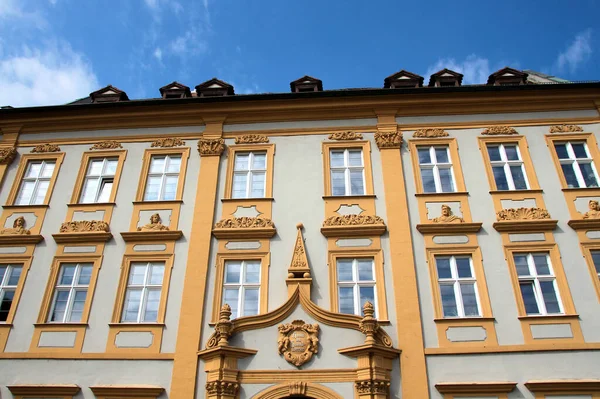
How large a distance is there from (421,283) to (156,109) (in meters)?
9.78

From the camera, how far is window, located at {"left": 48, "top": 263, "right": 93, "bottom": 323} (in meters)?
12.7

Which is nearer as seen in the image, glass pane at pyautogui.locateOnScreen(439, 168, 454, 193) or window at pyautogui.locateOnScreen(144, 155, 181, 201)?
glass pane at pyautogui.locateOnScreen(439, 168, 454, 193)

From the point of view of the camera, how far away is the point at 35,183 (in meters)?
15.2

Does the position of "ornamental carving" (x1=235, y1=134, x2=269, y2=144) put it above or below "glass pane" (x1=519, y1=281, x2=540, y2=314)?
above

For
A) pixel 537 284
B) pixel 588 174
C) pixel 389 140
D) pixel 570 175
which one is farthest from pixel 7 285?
pixel 588 174

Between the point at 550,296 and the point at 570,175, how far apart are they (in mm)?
4054

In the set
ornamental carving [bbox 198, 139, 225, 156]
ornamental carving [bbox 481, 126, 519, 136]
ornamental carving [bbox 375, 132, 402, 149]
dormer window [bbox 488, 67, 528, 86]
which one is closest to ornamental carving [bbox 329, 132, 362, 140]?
ornamental carving [bbox 375, 132, 402, 149]

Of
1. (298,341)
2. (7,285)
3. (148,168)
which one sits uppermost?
(148,168)

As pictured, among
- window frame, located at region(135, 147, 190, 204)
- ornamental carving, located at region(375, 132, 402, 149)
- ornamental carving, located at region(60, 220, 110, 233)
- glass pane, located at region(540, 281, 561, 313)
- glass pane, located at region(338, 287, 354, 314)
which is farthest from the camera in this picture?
ornamental carving, located at region(375, 132, 402, 149)

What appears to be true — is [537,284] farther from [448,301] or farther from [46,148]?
[46,148]

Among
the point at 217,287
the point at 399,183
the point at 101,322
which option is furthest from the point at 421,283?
the point at 101,322

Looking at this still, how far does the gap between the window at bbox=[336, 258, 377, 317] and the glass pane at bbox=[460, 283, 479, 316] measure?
217 centimetres

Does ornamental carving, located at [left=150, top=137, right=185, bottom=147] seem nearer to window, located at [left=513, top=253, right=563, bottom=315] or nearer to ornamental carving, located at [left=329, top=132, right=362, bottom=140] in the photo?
ornamental carving, located at [left=329, top=132, right=362, bottom=140]

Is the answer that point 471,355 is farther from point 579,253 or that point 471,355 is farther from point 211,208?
point 211,208
